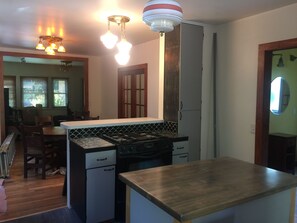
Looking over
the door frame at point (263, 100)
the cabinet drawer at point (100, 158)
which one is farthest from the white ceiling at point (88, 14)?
the cabinet drawer at point (100, 158)

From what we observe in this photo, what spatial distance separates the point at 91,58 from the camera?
667 cm

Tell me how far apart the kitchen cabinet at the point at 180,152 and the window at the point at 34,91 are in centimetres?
727

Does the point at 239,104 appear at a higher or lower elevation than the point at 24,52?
lower

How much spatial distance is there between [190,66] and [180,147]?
1102mm

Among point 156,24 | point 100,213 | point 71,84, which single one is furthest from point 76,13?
point 71,84

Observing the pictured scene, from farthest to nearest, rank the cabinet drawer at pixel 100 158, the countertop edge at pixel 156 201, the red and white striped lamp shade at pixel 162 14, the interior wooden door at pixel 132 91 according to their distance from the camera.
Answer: the interior wooden door at pixel 132 91 < the cabinet drawer at pixel 100 158 < the red and white striped lamp shade at pixel 162 14 < the countertop edge at pixel 156 201

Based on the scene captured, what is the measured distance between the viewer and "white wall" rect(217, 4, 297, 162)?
9.89 ft

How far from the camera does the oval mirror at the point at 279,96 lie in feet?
14.9

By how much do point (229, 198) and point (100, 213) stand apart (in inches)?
66.0

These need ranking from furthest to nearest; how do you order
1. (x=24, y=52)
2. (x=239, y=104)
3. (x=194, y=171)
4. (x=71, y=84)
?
(x=71, y=84) → (x=24, y=52) → (x=239, y=104) → (x=194, y=171)

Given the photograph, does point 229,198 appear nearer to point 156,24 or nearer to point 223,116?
point 156,24

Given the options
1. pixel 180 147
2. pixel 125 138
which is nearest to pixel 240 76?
pixel 180 147

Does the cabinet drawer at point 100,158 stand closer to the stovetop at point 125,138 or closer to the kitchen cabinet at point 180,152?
the stovetop at point 125,138

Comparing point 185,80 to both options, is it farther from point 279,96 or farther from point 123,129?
point 279,96
